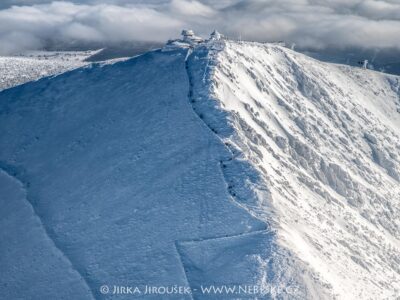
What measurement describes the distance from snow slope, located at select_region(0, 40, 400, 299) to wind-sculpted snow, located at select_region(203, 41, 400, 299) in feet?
0.75

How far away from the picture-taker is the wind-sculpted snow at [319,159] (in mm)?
44562

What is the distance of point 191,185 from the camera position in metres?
46.6

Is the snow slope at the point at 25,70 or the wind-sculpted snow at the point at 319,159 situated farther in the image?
the snow slope at the point at 25,70

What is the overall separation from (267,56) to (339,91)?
15.7m

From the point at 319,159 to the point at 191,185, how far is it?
22630mm

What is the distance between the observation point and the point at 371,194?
64.1 m

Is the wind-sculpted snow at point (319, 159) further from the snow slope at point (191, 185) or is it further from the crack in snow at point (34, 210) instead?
the crack in snow at point (34, 210)

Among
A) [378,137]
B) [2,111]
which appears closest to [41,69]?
[2,111]

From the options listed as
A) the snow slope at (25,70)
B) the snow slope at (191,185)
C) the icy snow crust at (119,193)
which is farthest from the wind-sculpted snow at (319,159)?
the snow slope at (25,70)

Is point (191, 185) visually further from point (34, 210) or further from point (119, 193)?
point (34, 210)

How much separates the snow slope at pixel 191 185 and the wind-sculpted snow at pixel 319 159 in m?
0.23

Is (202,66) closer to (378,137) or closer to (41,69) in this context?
(378,137)

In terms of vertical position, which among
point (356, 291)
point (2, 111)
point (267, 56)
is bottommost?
point (356, 291)

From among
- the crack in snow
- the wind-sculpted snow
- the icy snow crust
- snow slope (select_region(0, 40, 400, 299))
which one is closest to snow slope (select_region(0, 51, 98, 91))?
snow slope (select_region(0, 40, 400, 299))
